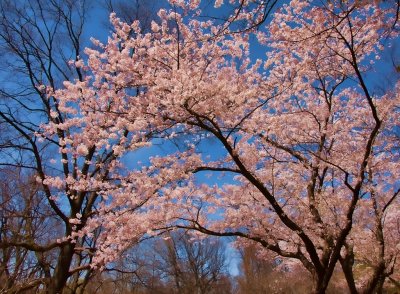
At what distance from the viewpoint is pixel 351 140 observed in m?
11.3

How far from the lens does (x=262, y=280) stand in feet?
95.6

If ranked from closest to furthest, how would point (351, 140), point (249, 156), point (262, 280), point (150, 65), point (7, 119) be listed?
point (150, 65)
point (7, 119)
point (249, 156)
point (351, 140)
point (262, 280)

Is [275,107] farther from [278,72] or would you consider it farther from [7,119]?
[7,119]

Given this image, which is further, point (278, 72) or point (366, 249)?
point (366, 249)

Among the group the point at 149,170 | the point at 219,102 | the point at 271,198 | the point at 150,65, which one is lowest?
the point at 271,198

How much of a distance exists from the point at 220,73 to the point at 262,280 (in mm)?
24019

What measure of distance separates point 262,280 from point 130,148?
24.4 meters

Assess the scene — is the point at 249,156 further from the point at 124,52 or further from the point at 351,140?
the point at 124,52

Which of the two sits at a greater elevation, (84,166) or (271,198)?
(84,166)

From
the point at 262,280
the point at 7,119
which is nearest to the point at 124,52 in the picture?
the point at 7,119

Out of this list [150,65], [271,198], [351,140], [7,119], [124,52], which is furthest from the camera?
→ [351,140]

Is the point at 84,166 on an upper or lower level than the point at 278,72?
lower

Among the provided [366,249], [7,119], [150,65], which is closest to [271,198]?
[150,65]

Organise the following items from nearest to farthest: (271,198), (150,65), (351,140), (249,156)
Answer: (271,198)
(150,65)
(249,156)
(351,140)
